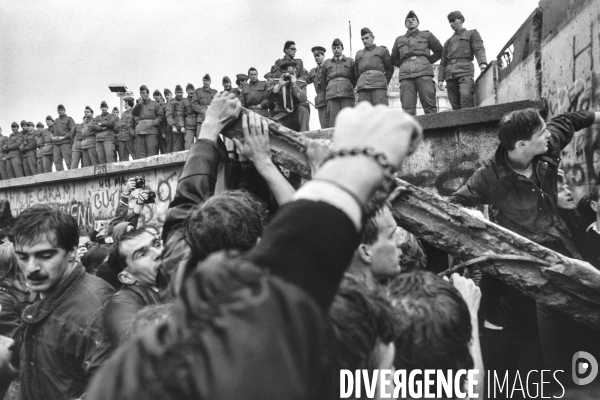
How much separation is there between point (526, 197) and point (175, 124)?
12.2m

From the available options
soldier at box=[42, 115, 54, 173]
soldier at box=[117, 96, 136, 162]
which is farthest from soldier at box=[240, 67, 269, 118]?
soldier at box=[42, 115, 54, 173]

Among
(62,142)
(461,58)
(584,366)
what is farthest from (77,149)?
(584,366)

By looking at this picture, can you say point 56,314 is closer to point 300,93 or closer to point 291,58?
point 300,93

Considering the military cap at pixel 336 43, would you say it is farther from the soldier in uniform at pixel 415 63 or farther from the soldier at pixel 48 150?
the soldier at pixel 48 150

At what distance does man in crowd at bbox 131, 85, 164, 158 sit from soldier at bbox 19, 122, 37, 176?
5.63 metres

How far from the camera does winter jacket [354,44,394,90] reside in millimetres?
9609

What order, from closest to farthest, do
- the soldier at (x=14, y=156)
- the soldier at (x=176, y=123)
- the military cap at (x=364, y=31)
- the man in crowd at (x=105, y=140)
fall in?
the military cap at (x=364, y=31) → the soldier at (x=176, y=123) → the man in crowd at (x=105, y=140) → the soldier at (x=14, y=156)

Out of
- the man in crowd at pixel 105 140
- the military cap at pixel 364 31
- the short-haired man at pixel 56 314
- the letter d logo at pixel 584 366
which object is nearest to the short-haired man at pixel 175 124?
the man in crowd at pixel 105 140

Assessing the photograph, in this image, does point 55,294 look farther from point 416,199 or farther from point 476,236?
point 476,236

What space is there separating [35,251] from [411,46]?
7.74m

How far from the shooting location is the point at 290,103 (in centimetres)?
977

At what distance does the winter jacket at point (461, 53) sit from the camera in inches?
367

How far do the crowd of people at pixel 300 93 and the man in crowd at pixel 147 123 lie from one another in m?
0.02

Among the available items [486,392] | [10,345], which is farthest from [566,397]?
[10,345]
